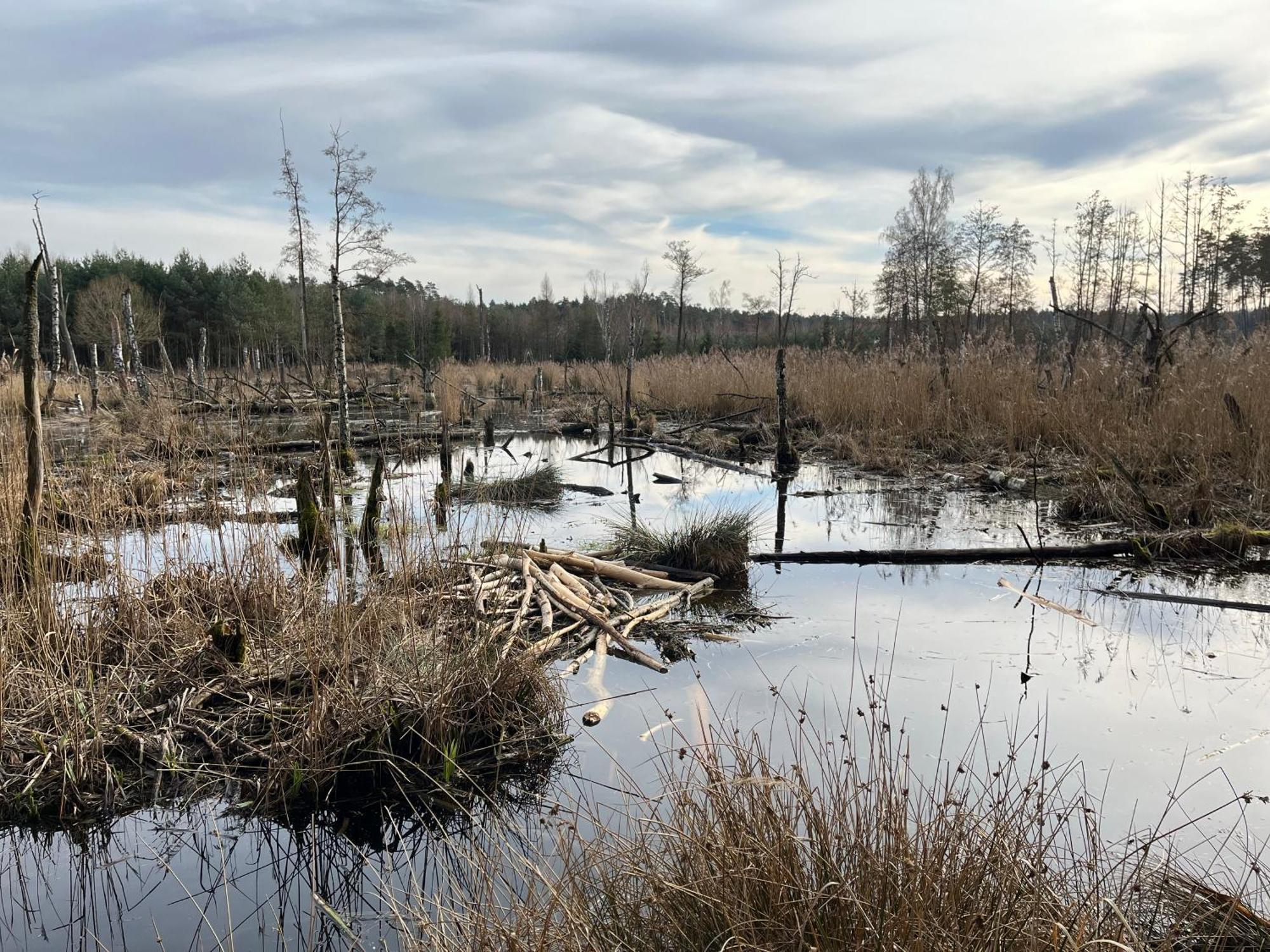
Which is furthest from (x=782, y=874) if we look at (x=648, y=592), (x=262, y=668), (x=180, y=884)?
(x=648, y=592)

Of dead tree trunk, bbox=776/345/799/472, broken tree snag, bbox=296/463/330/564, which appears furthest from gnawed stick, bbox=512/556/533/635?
dead tree trunk, bbox=776/345/799/472

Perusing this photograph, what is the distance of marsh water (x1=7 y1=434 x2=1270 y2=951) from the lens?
2.72 metres

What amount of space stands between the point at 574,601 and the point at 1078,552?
4.30 meters

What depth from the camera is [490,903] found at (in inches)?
75.2

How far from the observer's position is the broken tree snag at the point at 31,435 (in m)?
4.11

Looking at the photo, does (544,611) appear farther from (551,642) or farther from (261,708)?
(261,708)

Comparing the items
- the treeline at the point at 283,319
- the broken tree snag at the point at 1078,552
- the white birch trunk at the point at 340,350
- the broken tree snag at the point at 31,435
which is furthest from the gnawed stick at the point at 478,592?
the treeline at the point at 283,319

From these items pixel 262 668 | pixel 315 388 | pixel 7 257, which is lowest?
pixel 262 668

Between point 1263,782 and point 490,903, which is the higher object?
point 490,903

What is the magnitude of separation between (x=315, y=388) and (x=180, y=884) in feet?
6.52

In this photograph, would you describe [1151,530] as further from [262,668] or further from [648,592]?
[262,668]

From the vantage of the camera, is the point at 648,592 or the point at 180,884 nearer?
the point at 180,884

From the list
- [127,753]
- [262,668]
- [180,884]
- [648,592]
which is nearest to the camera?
[180,884]

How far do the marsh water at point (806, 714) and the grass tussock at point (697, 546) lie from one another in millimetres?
222
